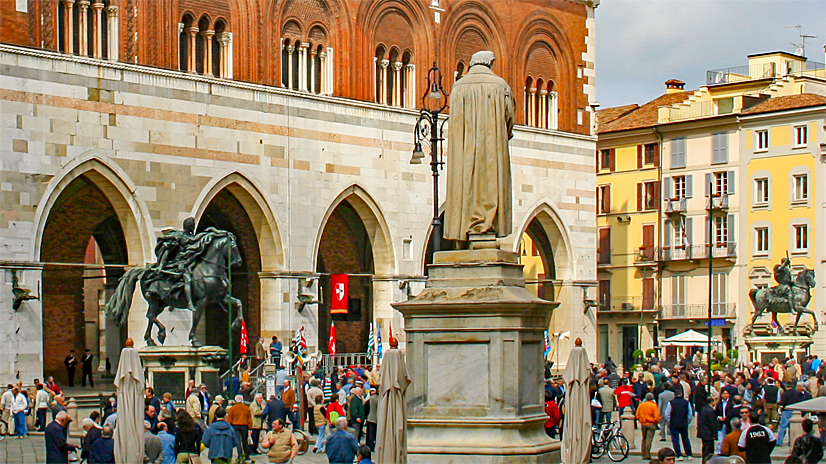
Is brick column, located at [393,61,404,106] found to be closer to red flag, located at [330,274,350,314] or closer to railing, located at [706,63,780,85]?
red flag, located at [330,274,350,314]

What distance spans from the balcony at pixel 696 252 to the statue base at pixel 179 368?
1290 inches

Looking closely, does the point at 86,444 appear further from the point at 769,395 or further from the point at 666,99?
the point at 666,99

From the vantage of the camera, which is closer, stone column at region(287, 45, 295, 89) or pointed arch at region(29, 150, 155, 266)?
pointed arch at region(29, 150, 155, 266)

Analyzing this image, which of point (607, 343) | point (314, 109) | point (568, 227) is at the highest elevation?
point (314, 109)

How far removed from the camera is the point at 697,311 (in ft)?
182

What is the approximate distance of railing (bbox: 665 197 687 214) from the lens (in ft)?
184

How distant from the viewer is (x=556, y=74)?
4309cm

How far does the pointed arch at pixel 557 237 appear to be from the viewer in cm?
4247

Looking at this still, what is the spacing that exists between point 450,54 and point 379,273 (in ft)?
21.9

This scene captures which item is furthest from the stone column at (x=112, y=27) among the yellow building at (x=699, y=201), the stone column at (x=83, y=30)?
the yellow building at (x=699, y=201)

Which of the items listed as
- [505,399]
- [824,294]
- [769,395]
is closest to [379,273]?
[769,395]

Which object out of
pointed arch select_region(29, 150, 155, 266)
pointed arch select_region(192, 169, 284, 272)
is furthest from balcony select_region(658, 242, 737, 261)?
pointed arch select_region(29, 150, 155, 266)

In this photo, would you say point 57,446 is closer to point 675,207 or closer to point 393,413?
point 393,413

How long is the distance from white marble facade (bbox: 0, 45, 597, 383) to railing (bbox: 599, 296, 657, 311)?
1441 cm
